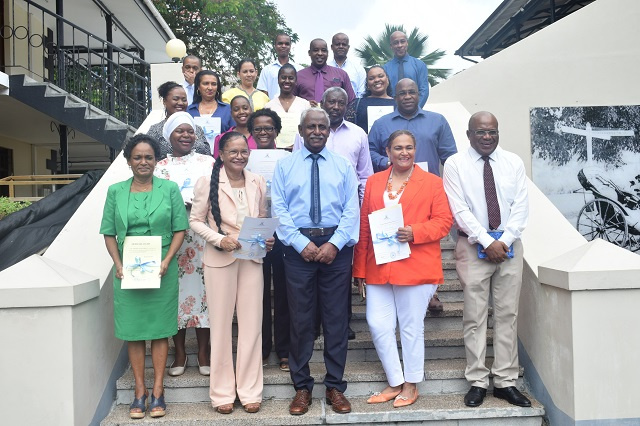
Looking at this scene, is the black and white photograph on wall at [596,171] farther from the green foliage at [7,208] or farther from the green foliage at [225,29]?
the green foliage at [225,29]

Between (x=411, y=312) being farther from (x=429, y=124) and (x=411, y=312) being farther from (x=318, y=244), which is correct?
(x=429, y=124)

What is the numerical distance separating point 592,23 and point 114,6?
39.6 ft

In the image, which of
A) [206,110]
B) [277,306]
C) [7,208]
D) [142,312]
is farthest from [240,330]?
[7,208]

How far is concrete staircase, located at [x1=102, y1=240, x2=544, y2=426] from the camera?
4.26 metres

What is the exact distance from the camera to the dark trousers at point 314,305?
4266 millimetres

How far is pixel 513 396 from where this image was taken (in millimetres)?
4367

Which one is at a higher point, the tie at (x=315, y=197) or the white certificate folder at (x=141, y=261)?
the tie at (x=315, y=197)

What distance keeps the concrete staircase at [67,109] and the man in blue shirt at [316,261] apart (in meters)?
7.56

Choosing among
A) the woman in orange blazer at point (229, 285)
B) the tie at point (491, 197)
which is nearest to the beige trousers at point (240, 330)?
the woman in orange blazer at point (229, 285)

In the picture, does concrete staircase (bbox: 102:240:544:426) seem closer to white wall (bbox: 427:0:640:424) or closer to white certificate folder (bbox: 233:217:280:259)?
white wall (bbox: 427:0:640:424)

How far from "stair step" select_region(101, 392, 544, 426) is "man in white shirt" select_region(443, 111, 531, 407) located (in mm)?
87

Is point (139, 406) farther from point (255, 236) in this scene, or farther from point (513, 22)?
point (513, 22)

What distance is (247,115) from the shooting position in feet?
18.6

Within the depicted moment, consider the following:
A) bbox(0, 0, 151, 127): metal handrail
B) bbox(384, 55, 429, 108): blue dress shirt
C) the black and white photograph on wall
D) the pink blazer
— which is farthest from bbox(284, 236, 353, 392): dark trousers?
bbox(0, 0, 151, 127): metal handrail
